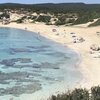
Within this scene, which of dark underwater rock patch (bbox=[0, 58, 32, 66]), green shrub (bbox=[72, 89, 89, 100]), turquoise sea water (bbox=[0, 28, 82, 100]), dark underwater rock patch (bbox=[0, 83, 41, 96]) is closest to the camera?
green shrub (bbox=[72, 89, 89, 100])

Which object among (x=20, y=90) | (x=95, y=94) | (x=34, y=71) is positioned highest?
(x=95, y=94)

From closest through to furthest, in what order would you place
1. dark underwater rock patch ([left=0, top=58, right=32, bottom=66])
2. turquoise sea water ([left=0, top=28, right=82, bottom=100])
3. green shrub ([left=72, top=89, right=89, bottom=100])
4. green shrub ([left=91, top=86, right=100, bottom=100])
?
green shrub ([left=72, top=89, right=89, bottom=100]), green shrub ([left=91, top=86, right=100, bottom=100]), turquoise sea water ([left=0, top=28, right=82, bottom=100]), dark underwater rock patch ([left=0, top=58, right=32, bottom=66])

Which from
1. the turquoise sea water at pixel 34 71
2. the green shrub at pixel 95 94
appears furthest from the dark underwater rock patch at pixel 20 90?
the green shrub at pixel 95 94

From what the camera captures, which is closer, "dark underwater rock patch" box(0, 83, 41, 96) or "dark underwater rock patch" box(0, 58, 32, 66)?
"dark underwater rock patch" box(0, 83, 41, 96)

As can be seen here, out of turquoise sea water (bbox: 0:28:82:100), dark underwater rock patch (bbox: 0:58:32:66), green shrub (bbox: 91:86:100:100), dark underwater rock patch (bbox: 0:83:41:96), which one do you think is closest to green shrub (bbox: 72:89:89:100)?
green shrub (bbox: 91:86:100:100)

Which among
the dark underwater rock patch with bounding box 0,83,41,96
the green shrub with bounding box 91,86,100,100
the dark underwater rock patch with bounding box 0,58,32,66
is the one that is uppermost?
the green shrub with bounding box 91,86,100,100

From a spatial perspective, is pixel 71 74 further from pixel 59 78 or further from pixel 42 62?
pixel 42 62

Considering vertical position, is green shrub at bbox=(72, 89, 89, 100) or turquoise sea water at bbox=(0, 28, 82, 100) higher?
green shrub at bbox=(72, 89, 89, 100)

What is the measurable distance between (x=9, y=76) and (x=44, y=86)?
3.95m

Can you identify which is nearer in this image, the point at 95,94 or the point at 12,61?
the point at 95,94

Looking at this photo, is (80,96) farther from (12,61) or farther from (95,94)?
(12,61)

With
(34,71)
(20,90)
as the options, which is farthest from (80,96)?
(34,71)

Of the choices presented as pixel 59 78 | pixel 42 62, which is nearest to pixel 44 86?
pixel 59 78

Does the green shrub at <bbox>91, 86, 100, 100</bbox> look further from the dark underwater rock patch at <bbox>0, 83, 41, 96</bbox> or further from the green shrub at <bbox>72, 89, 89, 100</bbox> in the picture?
the dark underwater rock patch at <bbox>0, 83, 41, 96</bbox>
